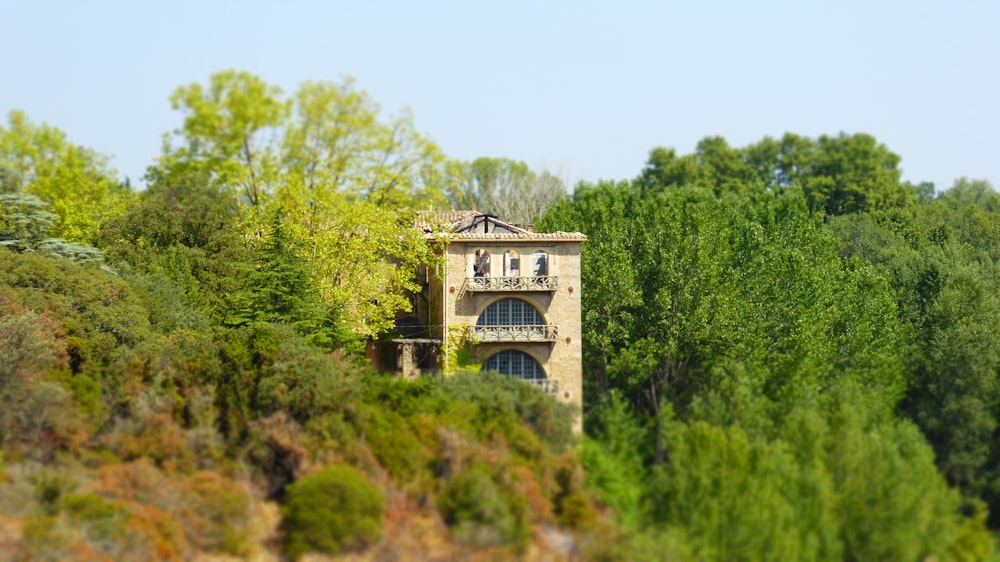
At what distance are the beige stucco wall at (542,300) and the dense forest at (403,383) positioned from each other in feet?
6.18

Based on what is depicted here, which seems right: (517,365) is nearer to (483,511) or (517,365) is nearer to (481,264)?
(481,264)

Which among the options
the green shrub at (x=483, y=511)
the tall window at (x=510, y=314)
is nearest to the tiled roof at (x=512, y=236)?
the tall window at (x=510, y=314)

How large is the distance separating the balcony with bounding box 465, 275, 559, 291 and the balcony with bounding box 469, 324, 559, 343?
1.52 metres

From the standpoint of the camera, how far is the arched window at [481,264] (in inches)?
2283

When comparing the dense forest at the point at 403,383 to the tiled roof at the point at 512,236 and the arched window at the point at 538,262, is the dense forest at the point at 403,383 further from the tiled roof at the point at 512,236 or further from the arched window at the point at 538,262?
the arched window at the point at 538,262

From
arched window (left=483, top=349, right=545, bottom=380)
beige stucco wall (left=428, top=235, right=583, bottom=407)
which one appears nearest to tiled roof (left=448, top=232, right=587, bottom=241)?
beige stucco wall (left=428, top=235, right=583, bottom=407)

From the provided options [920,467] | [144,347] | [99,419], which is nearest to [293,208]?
[144,347]

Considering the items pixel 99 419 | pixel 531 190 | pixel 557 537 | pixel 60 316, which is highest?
pixel 531 190

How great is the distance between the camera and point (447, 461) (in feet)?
157

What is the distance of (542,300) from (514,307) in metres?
1.15

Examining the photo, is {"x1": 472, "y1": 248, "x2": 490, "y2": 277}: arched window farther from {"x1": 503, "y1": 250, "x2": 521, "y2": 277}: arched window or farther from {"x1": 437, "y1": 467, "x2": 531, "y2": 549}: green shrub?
{"x1": 437, "y1": 467, "x2": 531, "y2": 549}: green shrub

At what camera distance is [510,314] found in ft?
190

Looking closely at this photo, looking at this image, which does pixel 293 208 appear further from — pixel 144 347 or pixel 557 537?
pixel 557 537

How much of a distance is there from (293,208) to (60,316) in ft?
34.7
